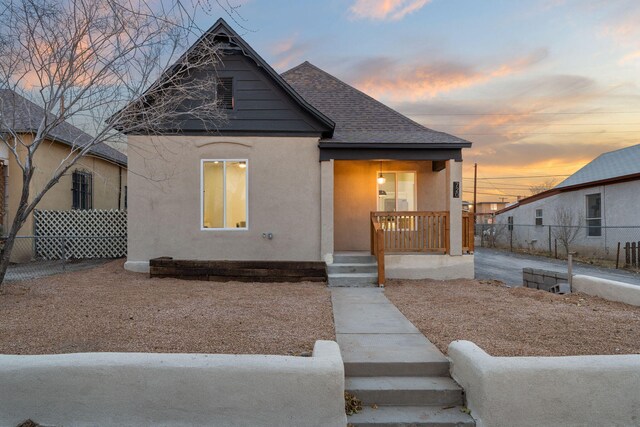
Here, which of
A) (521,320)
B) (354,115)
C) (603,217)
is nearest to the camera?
(521,320)

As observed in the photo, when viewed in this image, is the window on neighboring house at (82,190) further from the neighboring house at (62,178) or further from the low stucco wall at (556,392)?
the low stucco wall at (556,392)

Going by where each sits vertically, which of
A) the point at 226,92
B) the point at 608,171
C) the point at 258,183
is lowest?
the point at 258,183

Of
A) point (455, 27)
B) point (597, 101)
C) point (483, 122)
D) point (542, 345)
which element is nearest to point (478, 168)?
point (483, 122)

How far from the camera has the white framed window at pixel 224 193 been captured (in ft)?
32.5

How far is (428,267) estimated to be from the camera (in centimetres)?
960

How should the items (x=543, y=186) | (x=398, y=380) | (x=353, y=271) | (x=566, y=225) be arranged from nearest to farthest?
(x=398, y=380), (x=353, y=271), (x=566, y=225), (x=543, y=186)

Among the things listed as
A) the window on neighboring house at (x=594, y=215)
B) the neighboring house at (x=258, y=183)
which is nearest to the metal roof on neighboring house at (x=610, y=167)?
the window on neighboring house at (x=594, y=215)

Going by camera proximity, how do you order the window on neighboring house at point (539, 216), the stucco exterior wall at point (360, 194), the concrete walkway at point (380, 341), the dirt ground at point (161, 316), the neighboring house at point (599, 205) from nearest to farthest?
the concrete walkway at point (380, 341)
the dirt ground at point (161, 316)
the stucco exterior wall at point (360, 194)
the neighboring house at point (599, 205)
the window on neighboring house at point (539, 216)

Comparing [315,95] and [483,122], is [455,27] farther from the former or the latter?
[483,122]

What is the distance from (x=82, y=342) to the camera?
4352mm

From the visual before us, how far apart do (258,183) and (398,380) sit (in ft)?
22.6

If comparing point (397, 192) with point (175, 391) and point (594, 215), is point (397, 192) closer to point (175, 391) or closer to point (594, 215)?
point (175, 391)

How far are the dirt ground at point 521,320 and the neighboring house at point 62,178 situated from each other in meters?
7.85

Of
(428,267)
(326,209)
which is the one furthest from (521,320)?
(326,209)
